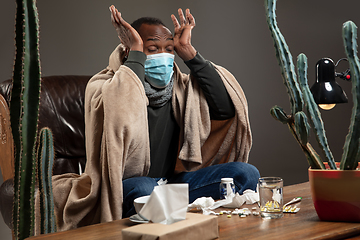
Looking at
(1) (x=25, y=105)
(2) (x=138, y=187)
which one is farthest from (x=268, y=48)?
(1) (x=25, y=105)

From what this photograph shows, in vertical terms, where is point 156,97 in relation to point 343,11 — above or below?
below

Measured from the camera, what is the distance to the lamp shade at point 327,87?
1606 millimetres

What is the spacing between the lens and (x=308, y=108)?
88cm

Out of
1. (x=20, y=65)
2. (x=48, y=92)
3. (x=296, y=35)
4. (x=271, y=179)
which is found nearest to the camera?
(x=20, y=65)

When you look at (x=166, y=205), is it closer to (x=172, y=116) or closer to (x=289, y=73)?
(x=289, y=73)

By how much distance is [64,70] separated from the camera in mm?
2699

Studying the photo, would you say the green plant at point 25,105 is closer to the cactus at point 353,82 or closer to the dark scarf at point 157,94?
the cactus at point 353,82

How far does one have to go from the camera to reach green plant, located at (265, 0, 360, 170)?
31.1 inches

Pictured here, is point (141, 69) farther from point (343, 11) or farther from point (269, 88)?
point (343, 11)

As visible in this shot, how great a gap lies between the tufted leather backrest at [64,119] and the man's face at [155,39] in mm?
533

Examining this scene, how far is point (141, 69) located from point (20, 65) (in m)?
1.01

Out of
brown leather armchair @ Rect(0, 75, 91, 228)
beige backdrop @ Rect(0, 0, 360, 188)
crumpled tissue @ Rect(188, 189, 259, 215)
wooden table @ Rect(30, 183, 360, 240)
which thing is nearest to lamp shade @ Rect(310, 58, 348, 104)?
crumpled tissue @ Rect(188, 189, 259, 215)

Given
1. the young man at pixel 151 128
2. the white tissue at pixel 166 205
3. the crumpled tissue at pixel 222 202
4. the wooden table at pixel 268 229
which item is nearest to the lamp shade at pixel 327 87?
the young man at pixel 151 128

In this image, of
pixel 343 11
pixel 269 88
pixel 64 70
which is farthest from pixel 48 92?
pixel 343 11
